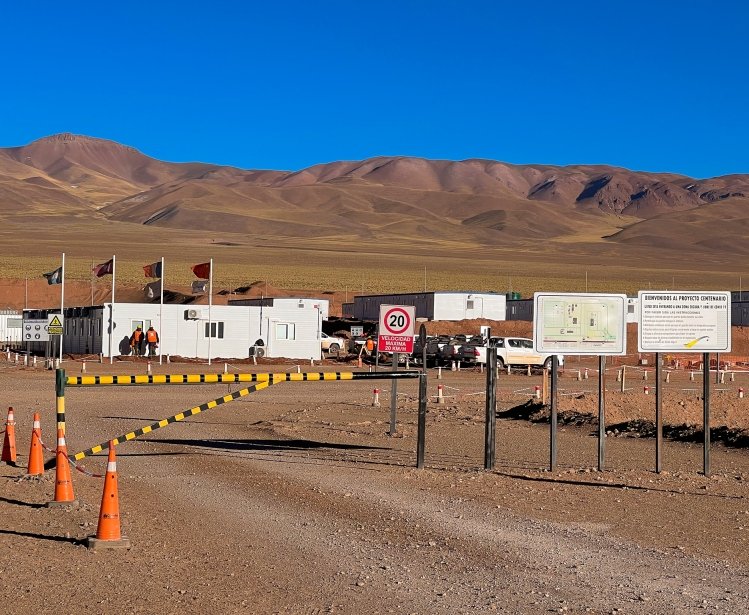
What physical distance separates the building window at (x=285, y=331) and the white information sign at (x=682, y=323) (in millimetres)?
33778

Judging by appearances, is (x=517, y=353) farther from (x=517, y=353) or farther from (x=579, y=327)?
(x=579, y=327)

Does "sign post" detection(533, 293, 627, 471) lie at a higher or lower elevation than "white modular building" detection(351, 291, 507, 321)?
lower

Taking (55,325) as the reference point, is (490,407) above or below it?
below

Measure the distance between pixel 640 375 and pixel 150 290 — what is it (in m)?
18.1

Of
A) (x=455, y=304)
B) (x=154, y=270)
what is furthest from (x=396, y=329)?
(x=455, y=304)

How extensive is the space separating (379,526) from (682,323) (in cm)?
542

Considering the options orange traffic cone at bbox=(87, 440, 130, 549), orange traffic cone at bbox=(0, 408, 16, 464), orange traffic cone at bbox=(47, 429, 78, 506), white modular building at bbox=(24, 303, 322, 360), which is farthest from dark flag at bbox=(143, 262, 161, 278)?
orange traffic cone at bbox=(87, 440, 130, 549)

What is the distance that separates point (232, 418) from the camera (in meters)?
22.2

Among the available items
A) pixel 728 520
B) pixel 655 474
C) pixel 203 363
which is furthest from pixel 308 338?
pixel 728 520

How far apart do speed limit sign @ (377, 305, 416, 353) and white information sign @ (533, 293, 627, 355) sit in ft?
14.0

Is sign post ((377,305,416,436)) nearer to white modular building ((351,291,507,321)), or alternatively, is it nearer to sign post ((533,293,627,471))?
sign post ((533,293,627,471))

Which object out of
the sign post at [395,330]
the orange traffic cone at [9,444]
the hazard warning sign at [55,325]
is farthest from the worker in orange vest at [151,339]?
the orange traffic cone at [9,444]

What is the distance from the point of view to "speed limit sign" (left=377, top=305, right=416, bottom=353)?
717 inches

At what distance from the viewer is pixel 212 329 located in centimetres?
4666
